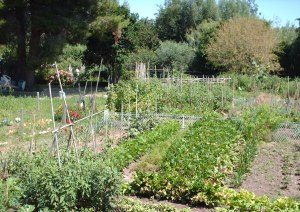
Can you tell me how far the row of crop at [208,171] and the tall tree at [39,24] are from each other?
1187 cm

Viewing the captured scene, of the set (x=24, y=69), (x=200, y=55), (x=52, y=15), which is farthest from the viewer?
(x=200, y=55)

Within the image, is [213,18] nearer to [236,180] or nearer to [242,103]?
[242,103]

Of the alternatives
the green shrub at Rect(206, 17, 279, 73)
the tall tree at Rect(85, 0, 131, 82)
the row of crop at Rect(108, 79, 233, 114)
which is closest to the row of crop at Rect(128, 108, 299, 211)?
the row of crop at Rect(108, 79, 233, 114)

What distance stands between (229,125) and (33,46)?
1347cm

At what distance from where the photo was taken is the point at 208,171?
777 centimetres

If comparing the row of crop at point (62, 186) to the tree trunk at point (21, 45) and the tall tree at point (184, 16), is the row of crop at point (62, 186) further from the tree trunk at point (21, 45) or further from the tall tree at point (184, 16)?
the tall tree at point (184, 16)

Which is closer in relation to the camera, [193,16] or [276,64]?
[276,64]

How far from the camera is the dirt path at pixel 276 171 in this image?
8.00 metres

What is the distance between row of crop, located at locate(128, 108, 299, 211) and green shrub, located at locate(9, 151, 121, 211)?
3.98ft

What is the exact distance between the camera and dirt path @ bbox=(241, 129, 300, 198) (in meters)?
8.00

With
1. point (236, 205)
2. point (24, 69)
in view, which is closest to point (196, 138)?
point (236, 205)

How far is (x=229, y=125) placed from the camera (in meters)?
11.6

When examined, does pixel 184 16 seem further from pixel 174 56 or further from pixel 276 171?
pixel 276 171

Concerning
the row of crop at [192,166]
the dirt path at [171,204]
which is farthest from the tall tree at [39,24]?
the dirt path at [171,204]
